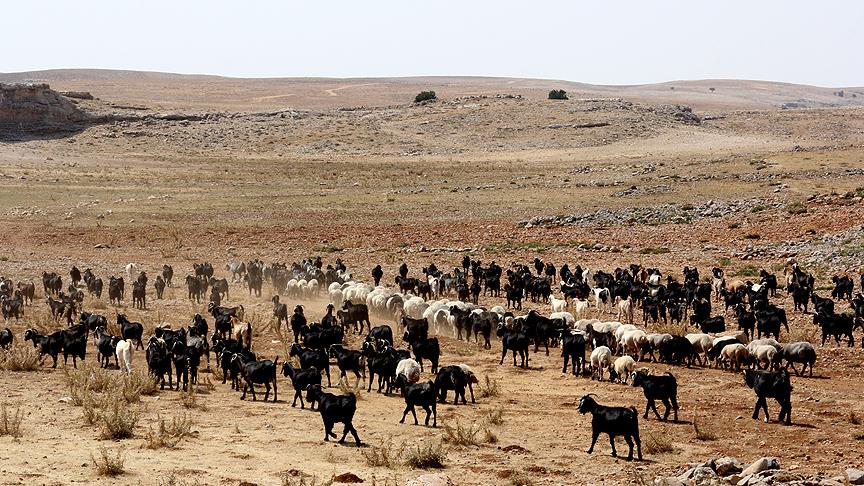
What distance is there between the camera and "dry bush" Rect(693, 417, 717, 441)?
46.8ft

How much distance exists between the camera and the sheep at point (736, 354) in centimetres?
1866

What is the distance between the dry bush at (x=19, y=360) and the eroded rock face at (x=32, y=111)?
225 ft

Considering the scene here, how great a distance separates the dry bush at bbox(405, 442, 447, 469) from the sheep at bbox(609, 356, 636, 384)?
5830 millimetres

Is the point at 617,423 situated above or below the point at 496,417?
above

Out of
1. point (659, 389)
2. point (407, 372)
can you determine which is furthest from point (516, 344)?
point (659, 389)

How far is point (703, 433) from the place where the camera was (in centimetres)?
1434

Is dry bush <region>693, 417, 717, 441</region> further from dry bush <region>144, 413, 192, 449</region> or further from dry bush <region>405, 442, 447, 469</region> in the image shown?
dry bush <region>144, 413, 192, 449</region>

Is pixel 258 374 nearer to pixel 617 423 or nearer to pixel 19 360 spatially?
pixel 19 360

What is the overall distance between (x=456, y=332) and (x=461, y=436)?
9419 mm

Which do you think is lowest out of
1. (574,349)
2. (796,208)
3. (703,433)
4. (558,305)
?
(558,305)

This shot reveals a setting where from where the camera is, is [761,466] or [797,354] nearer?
[761,466]

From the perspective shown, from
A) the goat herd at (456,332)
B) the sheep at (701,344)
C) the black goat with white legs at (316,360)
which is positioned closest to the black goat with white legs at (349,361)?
the goat herd at (456,332)

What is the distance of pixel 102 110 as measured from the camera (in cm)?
9131

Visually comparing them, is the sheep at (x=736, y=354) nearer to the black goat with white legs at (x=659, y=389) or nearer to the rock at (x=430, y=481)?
the black goat with white legs at (x=659, y=389)
